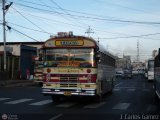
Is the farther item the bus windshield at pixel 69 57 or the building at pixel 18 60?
the building at pixel 18 60

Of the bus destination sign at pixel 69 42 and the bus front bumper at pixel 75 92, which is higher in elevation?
the bus destination sign at pixel 69 42

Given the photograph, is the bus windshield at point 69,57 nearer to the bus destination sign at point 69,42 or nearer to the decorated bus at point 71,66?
the decorated bus at point 71,66

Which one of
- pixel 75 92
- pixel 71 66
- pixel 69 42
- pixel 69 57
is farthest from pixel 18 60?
pixel 75 92

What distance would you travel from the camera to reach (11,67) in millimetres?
52938

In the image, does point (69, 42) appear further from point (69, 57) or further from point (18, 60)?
point (18, 60)

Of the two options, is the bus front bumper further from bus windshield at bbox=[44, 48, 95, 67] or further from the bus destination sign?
the bus destination sign

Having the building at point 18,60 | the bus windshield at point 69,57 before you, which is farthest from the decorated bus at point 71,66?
the building at point 18,60

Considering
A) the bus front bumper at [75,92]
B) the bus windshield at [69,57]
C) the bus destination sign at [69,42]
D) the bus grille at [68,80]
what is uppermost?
the bus destination sign at [69,42]

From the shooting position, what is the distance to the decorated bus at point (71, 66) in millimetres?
20391

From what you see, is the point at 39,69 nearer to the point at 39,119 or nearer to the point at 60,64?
the point at 60,64

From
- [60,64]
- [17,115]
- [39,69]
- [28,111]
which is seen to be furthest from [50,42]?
[39,69]

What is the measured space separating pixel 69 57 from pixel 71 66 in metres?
0.49

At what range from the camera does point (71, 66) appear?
67.5 ft

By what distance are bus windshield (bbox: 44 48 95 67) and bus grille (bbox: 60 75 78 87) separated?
0.57 metres
